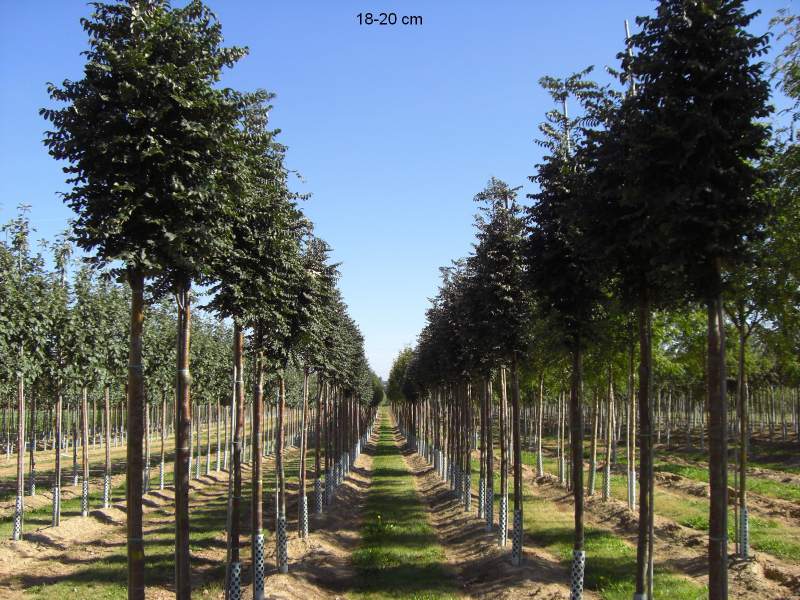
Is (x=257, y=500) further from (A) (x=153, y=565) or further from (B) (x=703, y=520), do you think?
(B) (x=703, y=520)

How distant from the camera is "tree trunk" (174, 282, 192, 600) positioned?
27.7 feet

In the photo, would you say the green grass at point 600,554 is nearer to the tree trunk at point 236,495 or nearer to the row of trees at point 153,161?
the tree trunk at point 236,495

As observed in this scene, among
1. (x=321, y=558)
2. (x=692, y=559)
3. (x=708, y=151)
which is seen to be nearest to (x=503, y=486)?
(x=692, y=559)

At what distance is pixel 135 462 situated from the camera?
26.6 feet

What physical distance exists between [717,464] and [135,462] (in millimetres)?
7171

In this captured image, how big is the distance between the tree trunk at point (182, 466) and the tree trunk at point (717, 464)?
21.3 feet

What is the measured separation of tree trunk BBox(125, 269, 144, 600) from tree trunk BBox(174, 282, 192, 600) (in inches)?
22.7

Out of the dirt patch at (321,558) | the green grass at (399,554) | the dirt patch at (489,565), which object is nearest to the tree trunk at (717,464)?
the dirt patch at (489,565)

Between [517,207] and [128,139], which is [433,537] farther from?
[128,139]

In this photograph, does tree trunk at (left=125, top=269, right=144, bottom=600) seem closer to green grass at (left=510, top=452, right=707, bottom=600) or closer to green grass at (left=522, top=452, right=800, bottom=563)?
green grass at (left=510, top=452, right=707, bottom=600)

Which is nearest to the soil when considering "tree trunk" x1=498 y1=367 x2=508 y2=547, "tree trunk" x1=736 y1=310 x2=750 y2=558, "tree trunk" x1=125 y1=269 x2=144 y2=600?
"tree trunk" x1=736 y1=310 x2=750 y2=558

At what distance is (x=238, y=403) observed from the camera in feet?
42.2

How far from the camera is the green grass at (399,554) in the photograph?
48.6 feet

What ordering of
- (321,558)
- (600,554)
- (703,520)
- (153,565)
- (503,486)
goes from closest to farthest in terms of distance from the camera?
(600,554) < (153,565) < (321,558) < (503,486) < (703,520)
